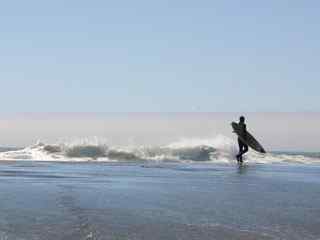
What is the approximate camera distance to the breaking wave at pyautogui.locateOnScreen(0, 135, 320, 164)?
1810 inches

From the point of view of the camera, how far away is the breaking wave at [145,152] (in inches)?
1810

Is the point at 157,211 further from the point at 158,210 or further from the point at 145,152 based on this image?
the point at 145,152

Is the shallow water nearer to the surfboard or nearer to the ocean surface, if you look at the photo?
the ocean surface

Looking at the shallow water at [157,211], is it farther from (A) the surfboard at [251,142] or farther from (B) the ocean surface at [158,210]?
(A) the surfboard at [251,142]

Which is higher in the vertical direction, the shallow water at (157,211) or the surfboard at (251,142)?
the surfboard at (251,142)

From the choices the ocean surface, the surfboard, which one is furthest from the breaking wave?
the ocean surface

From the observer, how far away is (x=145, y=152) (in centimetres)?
4884

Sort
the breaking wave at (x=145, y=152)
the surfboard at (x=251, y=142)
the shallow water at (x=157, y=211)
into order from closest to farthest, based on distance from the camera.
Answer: the shallow water at (x=157, y=211), the surfboard at (x=251, y=142), the breaking wave at (x=145, y=152)

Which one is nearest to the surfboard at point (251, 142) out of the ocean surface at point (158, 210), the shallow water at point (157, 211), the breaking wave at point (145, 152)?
the breaking wave at point (145, 152)

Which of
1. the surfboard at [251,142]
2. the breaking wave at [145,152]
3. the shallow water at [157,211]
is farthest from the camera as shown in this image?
the breaking wave at [145,152]

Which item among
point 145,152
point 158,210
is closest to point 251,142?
point 145,152

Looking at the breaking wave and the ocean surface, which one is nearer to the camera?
the ocean surface

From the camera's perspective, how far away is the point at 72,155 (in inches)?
1838

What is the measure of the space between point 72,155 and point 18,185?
28806 mm
